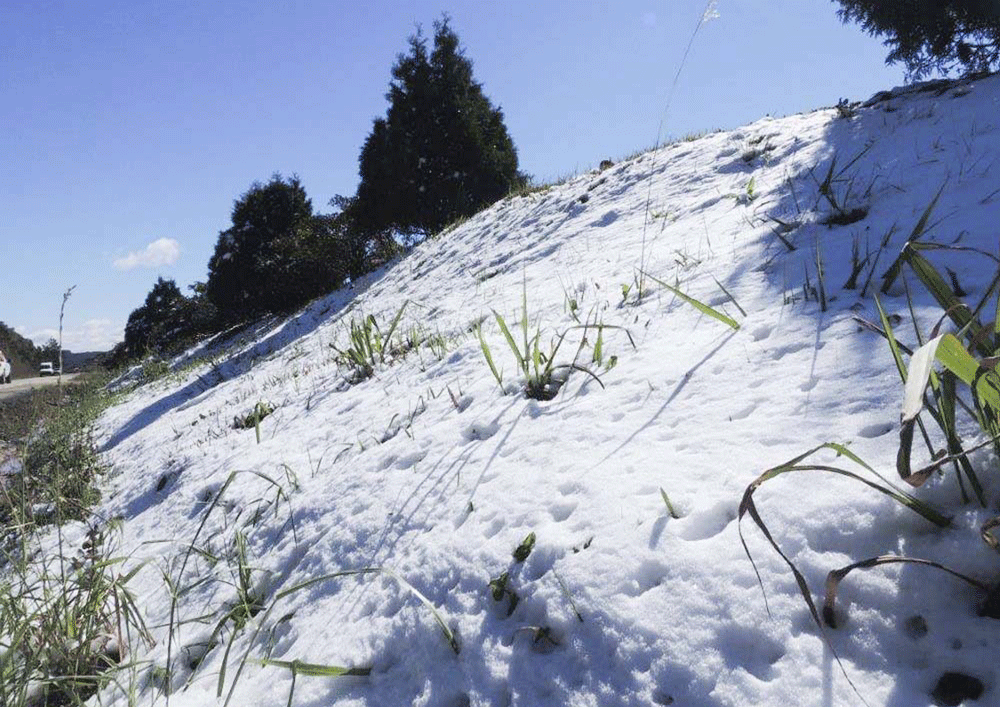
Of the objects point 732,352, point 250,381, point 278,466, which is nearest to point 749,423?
point 732,352

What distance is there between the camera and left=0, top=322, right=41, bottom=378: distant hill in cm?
3203

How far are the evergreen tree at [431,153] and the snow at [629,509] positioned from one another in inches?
556

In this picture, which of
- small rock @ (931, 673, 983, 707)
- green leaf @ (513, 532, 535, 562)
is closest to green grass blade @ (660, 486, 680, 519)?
green leaf @ (513, 532, 535, 562)

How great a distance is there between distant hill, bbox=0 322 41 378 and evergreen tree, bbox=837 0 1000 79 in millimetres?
39393

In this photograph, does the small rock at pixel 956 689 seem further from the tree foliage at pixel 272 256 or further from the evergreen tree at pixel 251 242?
the evergreen tree at pixel 251 242

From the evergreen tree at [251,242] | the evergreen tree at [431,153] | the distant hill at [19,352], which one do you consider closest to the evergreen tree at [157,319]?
the evergreen tree at [251,242]

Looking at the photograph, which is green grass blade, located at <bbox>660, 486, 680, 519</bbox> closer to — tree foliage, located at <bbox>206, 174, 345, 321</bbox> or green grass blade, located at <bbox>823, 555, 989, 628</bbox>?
green grass blade, located at <bbox>823, 555, 989, 628</bbox>

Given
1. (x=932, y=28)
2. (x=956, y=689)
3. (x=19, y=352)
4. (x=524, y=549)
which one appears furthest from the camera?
(x=19, y=352)

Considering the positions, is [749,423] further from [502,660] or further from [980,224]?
[980,224]

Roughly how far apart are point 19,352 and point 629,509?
45.2m

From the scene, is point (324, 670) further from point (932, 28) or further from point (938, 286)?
point (932, 28)

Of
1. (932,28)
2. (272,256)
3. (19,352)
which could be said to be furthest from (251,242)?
(19,352)

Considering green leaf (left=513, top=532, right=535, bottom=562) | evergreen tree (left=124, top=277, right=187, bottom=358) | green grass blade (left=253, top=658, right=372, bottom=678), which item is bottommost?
green grass blade (left=253, top=658, right=372, bottom=678)

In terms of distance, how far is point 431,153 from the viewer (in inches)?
686
